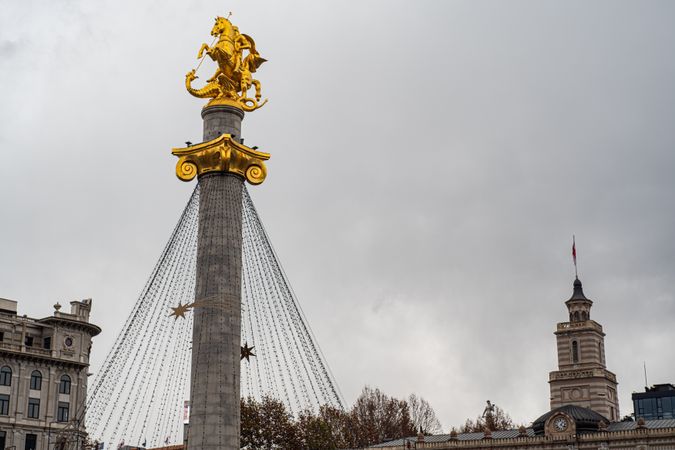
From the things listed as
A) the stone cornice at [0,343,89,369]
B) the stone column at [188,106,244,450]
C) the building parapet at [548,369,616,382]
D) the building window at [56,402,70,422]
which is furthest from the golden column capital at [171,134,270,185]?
the building parapet at [548,369,616,382]

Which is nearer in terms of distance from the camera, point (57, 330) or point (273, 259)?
point (273, 259)

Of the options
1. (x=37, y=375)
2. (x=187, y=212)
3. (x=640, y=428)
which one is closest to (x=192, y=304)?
(x=187, y=212)

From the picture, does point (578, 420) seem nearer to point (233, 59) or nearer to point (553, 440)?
point (553, 440)

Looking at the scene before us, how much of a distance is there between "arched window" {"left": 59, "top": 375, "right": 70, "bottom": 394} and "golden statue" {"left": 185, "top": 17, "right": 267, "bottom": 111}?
60861mm

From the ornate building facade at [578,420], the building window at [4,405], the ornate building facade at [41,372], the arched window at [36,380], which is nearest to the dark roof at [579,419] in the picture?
the ornate building facade at [578,420]

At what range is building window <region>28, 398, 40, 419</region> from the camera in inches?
3782

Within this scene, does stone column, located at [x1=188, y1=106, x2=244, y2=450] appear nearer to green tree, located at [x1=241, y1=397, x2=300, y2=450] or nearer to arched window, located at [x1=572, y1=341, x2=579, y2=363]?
green tree, located at [x1=241, y1=397, x2=300, y2=450]

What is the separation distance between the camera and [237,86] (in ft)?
161

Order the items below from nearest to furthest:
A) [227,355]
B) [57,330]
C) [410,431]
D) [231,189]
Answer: [227,355] < [231,189] < [57,330] < [410,431]

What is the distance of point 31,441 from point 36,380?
6365mm

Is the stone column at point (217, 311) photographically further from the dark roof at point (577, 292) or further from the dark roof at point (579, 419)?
the dark roof at point (577, 292)

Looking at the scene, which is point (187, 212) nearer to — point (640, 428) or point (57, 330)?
point (640, 428)

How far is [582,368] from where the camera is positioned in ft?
359

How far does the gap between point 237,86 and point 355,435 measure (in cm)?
6648
